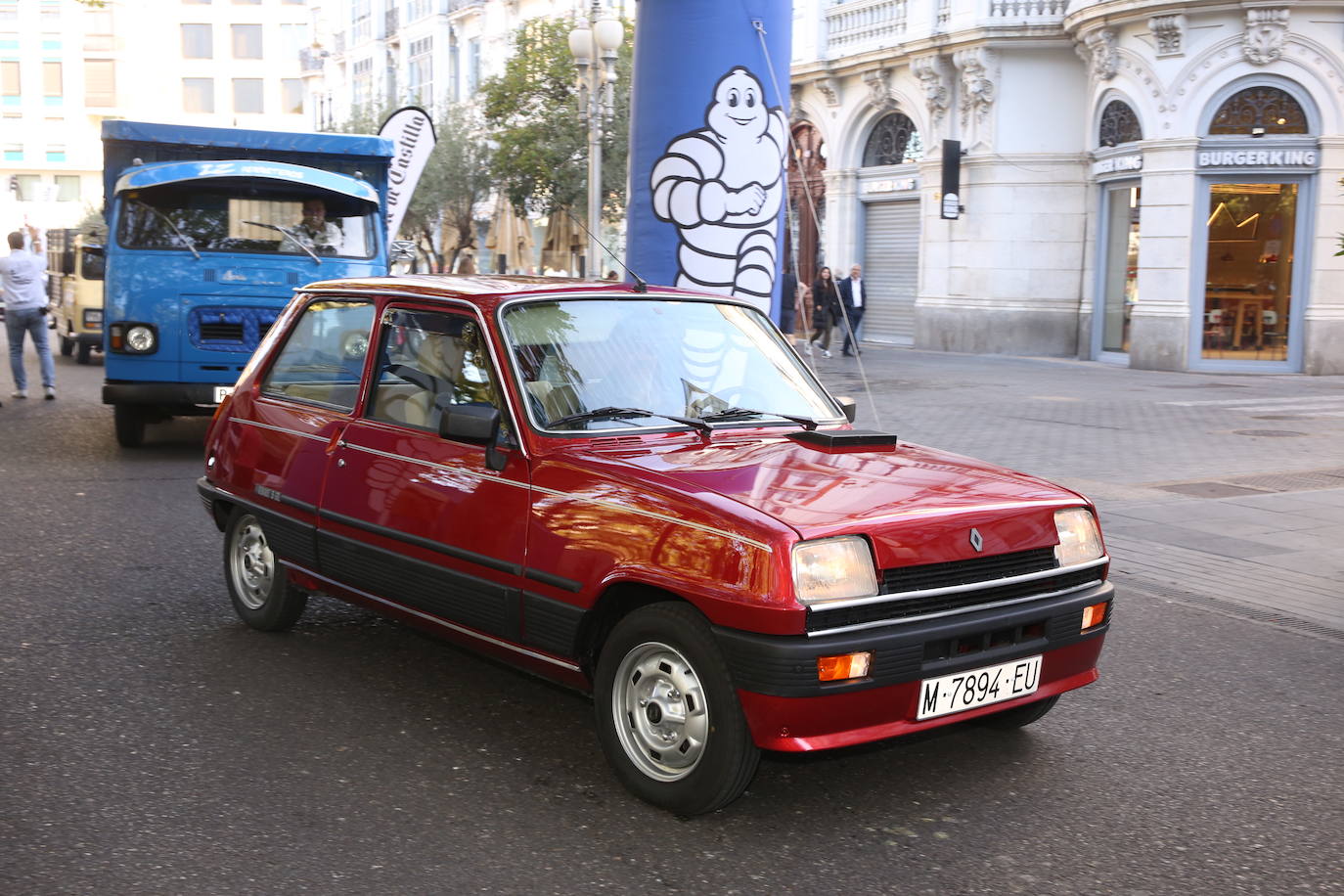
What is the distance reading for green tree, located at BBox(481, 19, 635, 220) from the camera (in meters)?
31.6

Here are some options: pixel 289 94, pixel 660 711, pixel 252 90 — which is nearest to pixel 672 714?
pixel 660 711

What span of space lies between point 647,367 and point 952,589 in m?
1.44

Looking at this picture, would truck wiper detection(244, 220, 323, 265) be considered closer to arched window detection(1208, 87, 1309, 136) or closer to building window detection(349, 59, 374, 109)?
arched window detection(1208, 87, 1309, 136)

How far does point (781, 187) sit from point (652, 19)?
5.48ft

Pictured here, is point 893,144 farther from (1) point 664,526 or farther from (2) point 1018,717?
(1) point 664,526

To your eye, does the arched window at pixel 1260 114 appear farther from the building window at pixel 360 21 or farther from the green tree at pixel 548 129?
the building window at pixel 360 21

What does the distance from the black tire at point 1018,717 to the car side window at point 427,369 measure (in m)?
1.99

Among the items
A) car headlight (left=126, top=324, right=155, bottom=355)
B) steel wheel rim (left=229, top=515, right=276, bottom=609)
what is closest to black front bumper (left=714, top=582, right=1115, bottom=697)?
steel wheel rim (left=229, top=515, right=276, bottom=609)

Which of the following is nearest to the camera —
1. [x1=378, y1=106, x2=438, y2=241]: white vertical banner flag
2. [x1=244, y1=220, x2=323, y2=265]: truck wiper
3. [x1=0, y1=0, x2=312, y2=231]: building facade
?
[x1=244, y1=220, x2=323, y2=265]: truck wiper

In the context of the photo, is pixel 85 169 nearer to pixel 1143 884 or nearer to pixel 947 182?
pixel 947 182

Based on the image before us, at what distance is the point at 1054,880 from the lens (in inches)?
141

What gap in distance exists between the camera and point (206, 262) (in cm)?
1117

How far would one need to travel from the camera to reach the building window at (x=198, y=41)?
86000 mm

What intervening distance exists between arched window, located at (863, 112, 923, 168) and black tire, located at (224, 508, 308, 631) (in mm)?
25056
